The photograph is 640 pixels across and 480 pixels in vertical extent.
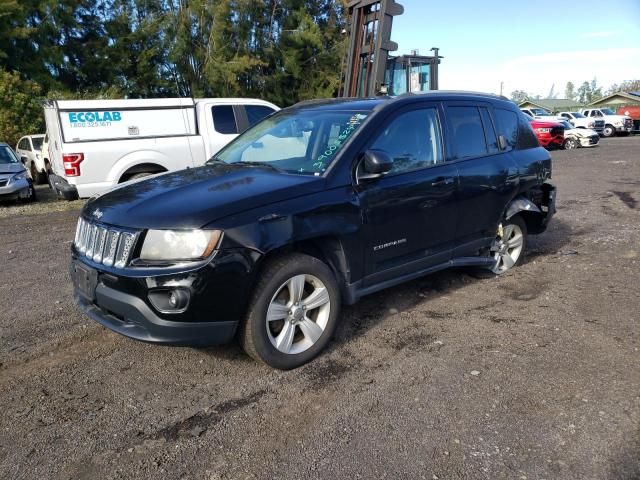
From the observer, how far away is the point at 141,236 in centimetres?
306

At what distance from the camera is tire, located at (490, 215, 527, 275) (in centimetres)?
532

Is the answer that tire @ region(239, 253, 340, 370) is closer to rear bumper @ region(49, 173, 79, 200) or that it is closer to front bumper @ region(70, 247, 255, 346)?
front bumper @ region(70, 247, 255, 346)

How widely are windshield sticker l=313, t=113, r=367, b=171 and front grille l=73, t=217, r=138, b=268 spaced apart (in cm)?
136

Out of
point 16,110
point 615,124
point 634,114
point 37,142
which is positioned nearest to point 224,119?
point 37,142

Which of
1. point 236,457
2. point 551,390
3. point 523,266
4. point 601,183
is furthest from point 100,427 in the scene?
point 601,183

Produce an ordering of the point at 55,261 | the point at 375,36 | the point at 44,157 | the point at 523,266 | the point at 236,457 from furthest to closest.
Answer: the point at 44,157 < the point at 375,36 < the point at 55,261 < the point at 523,266 < the point at 236,457

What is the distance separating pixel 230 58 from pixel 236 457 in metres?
28.3

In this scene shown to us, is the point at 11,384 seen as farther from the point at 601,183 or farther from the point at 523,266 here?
the point at 601,183

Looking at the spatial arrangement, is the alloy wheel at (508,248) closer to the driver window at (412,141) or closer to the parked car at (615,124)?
the driver window at (412,141)

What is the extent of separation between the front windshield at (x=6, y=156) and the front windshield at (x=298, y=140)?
945cm

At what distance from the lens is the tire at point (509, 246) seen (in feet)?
17.5

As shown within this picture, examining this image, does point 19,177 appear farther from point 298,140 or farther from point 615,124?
point 615,124

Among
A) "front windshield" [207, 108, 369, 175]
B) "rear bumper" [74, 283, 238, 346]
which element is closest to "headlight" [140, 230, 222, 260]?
"rear bumper" [74, 283, 238, 346]

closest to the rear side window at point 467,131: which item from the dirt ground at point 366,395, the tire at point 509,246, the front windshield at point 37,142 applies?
the tire at point 509,246
